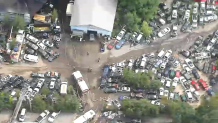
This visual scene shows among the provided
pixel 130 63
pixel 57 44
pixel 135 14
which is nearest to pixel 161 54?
pixel 130 63

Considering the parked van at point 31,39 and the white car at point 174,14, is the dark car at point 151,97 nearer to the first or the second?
the white car at point 174,14

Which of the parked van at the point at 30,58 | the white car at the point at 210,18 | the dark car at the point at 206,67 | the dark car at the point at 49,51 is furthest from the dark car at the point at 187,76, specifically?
the parked van at the point at 30,58

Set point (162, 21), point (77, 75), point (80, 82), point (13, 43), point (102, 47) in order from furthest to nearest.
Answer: point (162, 21) → point (102, 47) → point (13, 43) → point (77, 75) → point (80, 82)

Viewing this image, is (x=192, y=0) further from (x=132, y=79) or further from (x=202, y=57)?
(x=132, y=79)

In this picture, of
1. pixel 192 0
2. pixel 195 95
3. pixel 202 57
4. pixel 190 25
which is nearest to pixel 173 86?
pixel 195 95

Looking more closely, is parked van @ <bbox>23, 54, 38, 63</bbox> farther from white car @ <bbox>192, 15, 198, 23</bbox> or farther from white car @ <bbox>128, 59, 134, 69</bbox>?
white car @ <bbox>192, 15, 198, 23</bbox>

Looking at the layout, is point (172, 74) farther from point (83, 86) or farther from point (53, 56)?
point (53, 56)
